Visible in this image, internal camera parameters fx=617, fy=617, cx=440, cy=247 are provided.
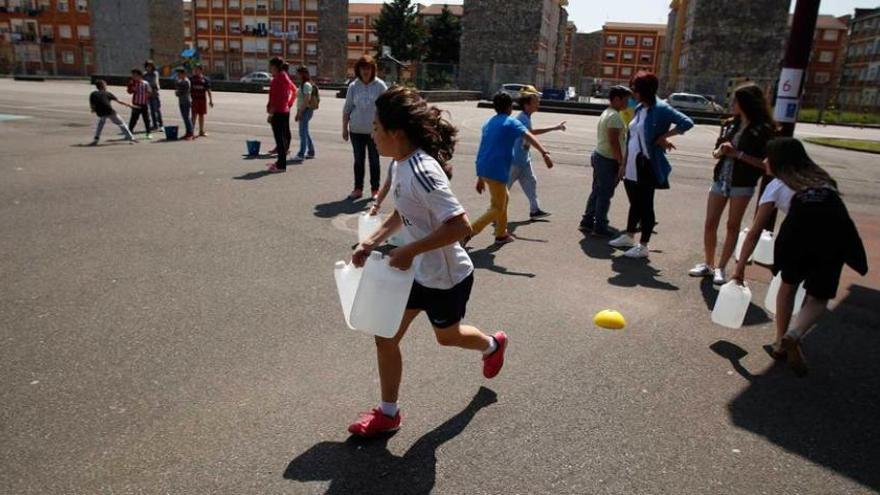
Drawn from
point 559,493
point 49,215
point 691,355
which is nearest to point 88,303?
point 49,215

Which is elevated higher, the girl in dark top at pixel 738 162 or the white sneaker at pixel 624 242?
the girl in dark top at pixel 738 162

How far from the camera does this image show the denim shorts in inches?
235

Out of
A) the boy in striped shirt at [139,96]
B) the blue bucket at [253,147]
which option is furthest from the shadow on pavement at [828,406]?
the boy in striped shirt at [139,96]

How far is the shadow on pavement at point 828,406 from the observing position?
3.30m

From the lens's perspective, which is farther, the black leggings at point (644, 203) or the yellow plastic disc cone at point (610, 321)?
the black leggings at point (644, 203)

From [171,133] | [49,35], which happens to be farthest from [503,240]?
[49,35]

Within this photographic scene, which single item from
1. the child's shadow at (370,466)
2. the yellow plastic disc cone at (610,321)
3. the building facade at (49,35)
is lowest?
the child's shadow at (370,466)

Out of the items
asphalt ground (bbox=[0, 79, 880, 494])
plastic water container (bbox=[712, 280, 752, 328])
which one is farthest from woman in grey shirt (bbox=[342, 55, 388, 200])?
plastic water container (bbox=[712, 280, 752, 328])

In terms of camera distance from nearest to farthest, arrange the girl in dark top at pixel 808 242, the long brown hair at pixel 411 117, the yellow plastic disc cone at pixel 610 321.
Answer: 1. the long brown hair at pixel 411 117
2. the girl in dark top at pixel 808 242
3. the yellow plastic disc cone at pixel 610 321

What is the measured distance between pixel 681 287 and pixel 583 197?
4.74 metres

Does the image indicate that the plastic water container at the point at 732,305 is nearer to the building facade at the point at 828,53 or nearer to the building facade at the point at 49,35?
the building facade at the point at 49,35

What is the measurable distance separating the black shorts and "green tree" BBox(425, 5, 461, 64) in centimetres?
7781

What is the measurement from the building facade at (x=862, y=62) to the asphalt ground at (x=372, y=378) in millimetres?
91929

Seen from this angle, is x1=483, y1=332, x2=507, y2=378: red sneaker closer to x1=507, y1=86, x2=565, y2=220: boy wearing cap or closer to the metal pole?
x1=507, y1=86, x2=565, y2=220: boy wearing cap
